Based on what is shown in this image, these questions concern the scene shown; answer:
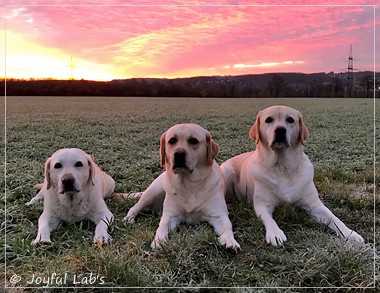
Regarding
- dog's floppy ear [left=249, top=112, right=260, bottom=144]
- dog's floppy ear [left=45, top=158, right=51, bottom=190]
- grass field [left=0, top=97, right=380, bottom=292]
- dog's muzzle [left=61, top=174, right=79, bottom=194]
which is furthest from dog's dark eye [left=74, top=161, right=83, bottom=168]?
dog's floppy ear [left=249, top=112, right=260, bottom=144]

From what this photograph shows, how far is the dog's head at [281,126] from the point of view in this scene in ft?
11.5

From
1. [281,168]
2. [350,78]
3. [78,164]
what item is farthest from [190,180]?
[350,78]

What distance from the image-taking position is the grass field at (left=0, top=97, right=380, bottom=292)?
271 centimetres

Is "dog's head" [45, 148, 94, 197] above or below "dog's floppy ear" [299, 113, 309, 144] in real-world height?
below

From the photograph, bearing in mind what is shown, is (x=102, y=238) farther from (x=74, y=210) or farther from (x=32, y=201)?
(x=32, y=201)

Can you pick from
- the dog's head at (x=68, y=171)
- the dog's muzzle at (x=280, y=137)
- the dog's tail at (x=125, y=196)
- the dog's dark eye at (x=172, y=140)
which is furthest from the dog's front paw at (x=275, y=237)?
the dog's head at (x=68, y=171)

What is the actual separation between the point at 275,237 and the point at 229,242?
36 centimetres

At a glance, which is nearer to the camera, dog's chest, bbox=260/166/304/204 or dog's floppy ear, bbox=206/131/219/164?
dog's floppy ear, bbox=206/131/219/164

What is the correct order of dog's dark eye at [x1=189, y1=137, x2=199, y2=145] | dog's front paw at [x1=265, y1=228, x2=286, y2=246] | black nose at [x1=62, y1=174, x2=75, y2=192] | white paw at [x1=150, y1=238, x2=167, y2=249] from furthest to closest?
dog's dark eye at [x1=189, y1=137, x2=199, y2=145]
black nose at [x1=62, y1=174, x2=75, y2=192]
dog's front paw at [x1=265, y1=228, x2=286, y2=246]
white paw at [x1=150, y1=238, x2=167, y2=249]

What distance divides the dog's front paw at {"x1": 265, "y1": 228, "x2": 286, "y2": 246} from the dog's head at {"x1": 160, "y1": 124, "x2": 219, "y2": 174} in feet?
2.56

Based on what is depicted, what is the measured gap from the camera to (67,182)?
333 centimetres

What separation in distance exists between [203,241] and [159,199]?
91 centimetres

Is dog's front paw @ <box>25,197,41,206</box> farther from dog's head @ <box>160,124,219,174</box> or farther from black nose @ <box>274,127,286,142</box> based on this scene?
black nose @ <box>274,127,286,142</box>

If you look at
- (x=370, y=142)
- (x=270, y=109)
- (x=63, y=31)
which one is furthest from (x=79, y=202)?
(x=370, y=142)
